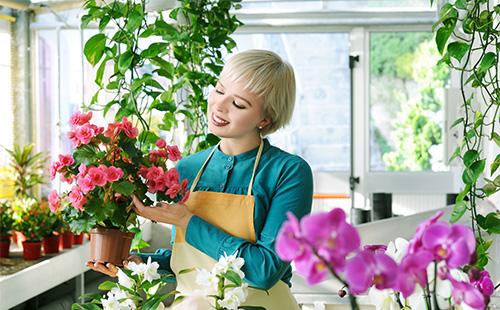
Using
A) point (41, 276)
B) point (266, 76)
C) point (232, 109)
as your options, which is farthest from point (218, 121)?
point (41, 276)

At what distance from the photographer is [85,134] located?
176 cm

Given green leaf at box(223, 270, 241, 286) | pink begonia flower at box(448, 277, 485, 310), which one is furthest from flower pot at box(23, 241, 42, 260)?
pink begonia flower at box(448, 277, 485, 310)

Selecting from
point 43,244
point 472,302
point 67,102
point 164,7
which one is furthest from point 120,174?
point 67,102

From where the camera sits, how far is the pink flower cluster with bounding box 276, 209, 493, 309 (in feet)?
2.30

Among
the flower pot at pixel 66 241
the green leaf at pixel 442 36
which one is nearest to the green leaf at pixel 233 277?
the green leaf at pixel 442 36

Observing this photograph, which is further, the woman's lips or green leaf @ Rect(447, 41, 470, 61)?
green leaf @ Rect(447, 41, 470, 61)

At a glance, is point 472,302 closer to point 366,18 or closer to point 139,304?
point 139,304

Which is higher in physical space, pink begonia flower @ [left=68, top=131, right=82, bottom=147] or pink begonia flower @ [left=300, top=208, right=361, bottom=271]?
pink begonia flower @ [left=68, top=131, right=82, bottom=147]

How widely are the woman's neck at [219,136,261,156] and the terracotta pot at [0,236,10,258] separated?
293cm

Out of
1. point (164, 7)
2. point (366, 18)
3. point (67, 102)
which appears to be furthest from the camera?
point (366, 18)

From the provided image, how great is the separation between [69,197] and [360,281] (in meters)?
1.17

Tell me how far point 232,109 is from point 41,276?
9.54 feet

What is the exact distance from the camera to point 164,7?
288cm

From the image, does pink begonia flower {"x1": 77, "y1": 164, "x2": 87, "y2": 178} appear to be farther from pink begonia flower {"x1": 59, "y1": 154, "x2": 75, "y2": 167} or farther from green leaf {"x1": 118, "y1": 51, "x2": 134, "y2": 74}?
green leaf {"x1": 118, "y1": 51, "x2": 134, "y2": 74}
